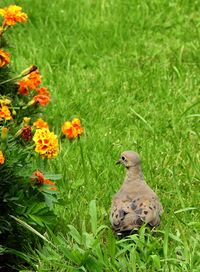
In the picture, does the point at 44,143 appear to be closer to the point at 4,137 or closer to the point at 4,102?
the point at 4,137

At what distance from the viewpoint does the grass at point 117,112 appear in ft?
15.3

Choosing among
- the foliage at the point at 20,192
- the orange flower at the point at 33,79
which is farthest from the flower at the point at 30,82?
the foliage at the point at 20,192

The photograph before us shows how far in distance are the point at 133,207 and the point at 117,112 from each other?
1984mm

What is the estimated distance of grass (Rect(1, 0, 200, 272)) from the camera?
184 inches

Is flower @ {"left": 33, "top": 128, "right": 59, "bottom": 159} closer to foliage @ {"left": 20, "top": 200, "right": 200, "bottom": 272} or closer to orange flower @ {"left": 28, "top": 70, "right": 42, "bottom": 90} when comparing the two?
foliage @ {"left": 20, "top": 200, "right": 200, "bottom": 272}

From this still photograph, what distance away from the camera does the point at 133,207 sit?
4.74m

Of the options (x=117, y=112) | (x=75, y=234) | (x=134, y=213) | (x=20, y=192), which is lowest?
(x=117, y=112)

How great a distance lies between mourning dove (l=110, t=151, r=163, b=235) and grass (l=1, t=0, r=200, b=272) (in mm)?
85

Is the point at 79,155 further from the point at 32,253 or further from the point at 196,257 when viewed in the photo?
the point at 196,257

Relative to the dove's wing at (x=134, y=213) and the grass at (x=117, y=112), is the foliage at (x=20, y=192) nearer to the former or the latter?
the grass at (x=117, y=112)

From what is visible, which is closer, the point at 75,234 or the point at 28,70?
the point at 75,234

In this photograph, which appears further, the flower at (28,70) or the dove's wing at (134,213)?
the flower at (28,70)

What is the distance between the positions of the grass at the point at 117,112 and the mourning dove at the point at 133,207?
0.28ft

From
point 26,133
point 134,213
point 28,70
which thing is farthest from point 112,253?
point 28,70
